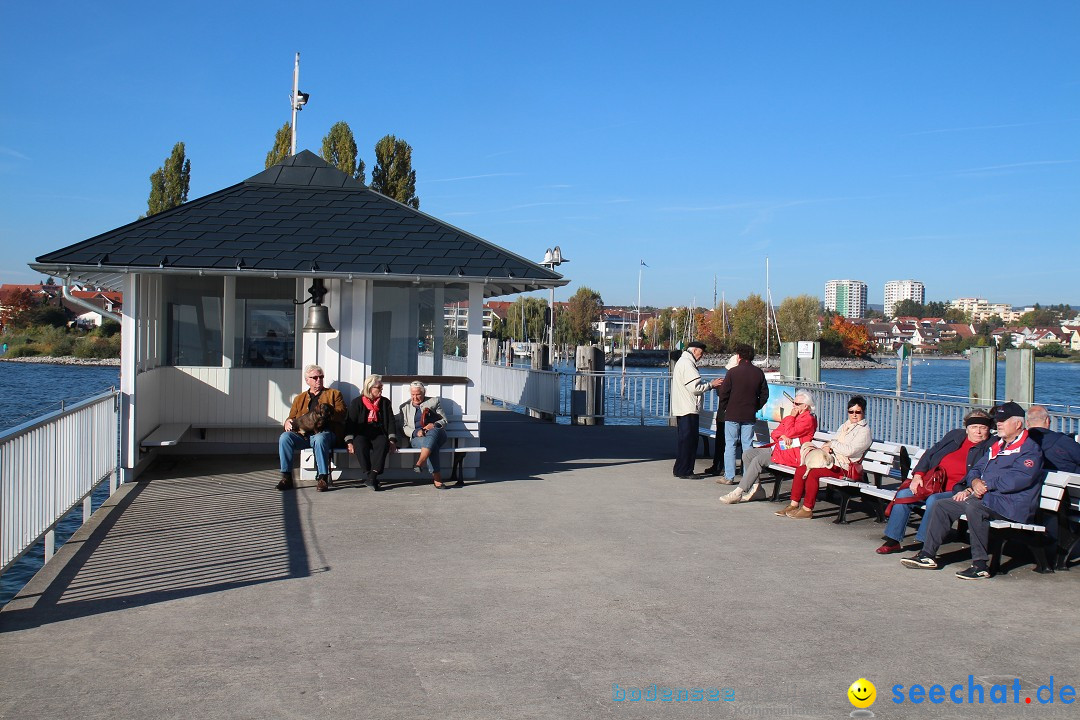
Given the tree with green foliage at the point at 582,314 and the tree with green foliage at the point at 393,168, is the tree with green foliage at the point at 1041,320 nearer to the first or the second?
the tree with green foliage at the point at 582,314

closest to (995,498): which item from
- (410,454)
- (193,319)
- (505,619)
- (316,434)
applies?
(505,619)

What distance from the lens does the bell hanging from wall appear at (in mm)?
11758

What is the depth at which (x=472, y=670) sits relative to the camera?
17.5ft

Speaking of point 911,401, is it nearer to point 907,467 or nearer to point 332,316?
point 907,467

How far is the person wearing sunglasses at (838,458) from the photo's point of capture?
33.0ft

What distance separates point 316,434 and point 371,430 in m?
0.62

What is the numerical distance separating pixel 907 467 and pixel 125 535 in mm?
7380

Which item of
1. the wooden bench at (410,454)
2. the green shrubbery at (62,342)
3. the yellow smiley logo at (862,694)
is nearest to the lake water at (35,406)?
the green shrubbery at (62,342)

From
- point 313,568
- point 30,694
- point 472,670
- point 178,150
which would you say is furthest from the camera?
point 178,150

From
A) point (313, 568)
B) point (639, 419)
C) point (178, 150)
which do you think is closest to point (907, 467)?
point (313, 568)

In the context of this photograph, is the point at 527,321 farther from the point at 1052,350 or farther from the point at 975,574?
the point at 975,574

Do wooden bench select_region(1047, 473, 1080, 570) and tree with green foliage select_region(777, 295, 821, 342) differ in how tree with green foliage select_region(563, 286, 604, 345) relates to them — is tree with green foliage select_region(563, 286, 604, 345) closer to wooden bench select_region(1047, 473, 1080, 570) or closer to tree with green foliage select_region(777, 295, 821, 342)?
tree with green foliage select_region(777, 295, 821, 342)

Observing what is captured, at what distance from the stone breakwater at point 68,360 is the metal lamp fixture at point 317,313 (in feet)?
225

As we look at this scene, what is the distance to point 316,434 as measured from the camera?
445 inches
